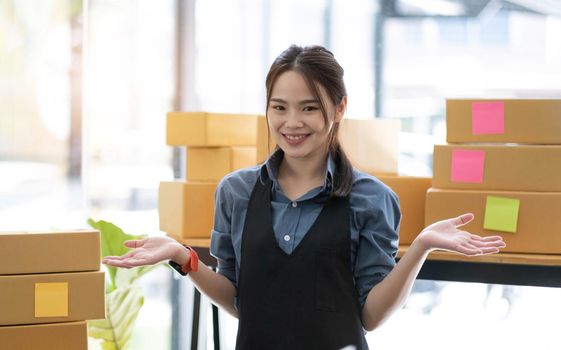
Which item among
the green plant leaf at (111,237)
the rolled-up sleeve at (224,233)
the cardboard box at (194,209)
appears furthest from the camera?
the green plant leaf at (111,237)

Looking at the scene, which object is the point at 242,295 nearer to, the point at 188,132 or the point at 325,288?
the point at 325,288

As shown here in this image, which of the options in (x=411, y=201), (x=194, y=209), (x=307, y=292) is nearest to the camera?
(x=307, y=292)

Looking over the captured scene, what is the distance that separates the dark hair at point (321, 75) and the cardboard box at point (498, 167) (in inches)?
34.1

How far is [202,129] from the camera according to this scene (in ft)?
9.84

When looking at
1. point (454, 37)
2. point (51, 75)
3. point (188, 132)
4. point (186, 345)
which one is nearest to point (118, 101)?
point (51, 75)

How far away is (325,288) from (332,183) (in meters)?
0.22

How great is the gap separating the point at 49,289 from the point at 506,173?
1376 millimetres

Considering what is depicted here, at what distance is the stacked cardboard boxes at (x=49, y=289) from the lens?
2.31 meters

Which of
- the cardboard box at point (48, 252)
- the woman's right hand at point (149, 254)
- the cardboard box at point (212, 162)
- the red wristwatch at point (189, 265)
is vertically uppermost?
the cardboard box at point (212, 162)

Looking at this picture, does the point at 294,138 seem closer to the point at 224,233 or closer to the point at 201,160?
the point at 224,233

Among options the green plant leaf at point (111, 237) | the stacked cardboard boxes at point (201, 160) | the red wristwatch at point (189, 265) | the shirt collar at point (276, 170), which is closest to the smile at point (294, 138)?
the shirt collar at point (276, 170)

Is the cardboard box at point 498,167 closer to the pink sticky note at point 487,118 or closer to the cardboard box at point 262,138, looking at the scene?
the pink sticky note at point 487,118

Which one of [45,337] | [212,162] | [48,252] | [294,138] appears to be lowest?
[45,337]

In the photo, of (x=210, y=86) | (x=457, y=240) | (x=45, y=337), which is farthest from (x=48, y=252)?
(x=210, y=86)
